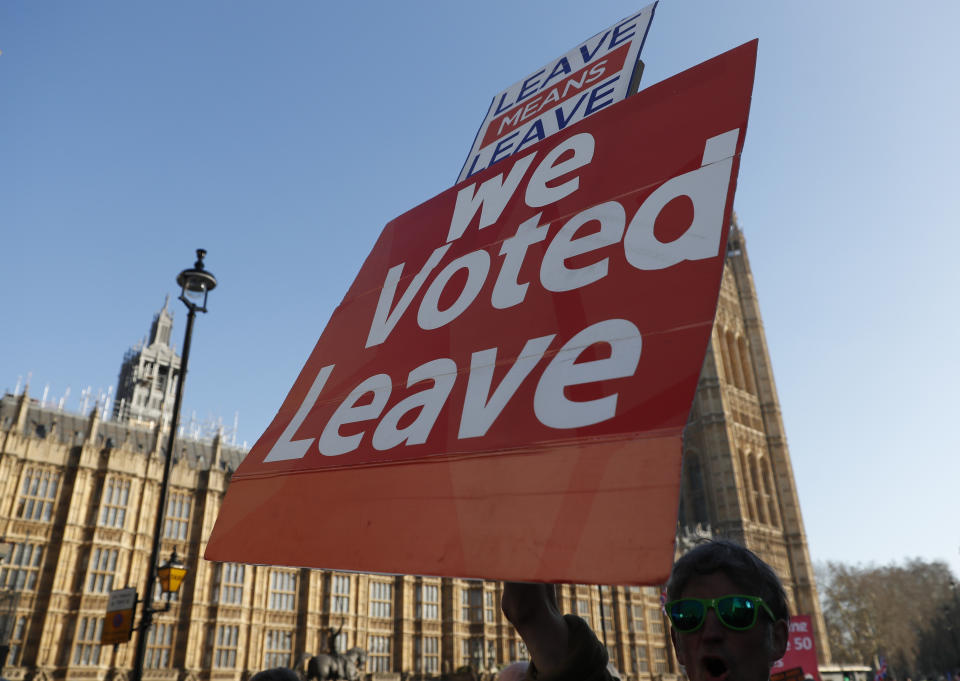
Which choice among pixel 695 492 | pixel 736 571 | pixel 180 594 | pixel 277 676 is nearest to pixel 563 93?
pixel 736 571

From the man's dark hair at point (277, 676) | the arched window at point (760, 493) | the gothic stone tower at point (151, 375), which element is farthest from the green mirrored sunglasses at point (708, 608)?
the gothic stone tower at point (151, 375)

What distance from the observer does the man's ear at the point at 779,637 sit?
53.4 inches

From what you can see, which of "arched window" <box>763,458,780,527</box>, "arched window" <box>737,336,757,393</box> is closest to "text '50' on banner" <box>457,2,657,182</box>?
"arched window" <box>763,458,780,527</box>

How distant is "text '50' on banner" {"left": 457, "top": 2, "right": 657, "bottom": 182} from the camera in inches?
120

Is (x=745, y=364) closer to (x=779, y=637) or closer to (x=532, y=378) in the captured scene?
(x=779, y=637)

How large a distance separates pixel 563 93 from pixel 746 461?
4913cm

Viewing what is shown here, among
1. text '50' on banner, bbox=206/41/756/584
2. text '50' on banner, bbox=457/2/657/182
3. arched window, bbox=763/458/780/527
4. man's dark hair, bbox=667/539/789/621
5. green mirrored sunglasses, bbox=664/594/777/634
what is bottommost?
green mirrored sunglasses, bbox=664/594/777/634

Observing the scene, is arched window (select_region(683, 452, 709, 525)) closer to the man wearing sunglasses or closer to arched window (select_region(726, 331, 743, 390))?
arched window (select_region(726, 331, 743, 390))

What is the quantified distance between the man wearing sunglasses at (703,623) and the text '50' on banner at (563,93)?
7.01ft

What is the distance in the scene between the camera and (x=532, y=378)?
5.00 feet

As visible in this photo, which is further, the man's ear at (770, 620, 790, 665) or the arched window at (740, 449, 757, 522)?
the arched window at (740, 449, 757, 522)

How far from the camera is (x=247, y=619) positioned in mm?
24359

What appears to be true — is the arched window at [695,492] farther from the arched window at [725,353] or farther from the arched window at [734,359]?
the arched window at [734,359]

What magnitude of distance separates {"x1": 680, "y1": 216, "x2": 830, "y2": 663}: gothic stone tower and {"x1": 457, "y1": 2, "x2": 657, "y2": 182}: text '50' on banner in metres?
42.3
